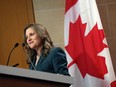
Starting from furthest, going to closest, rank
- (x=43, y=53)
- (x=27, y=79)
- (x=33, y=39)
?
(x=33, y=39) → (x=43, y=53) → (x=27, y=79)

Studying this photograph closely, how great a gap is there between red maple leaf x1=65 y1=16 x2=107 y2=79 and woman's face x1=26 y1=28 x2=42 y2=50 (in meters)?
0.29

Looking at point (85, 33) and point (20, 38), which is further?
point (20, 38)

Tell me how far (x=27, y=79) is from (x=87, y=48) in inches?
57.7

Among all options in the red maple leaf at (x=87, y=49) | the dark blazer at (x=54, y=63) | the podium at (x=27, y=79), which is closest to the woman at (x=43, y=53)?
the dark blazer at (x=54, y=63)

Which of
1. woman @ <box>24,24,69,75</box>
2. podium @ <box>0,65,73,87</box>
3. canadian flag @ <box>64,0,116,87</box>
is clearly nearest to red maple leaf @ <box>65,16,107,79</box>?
canadian flag @ <box>64,0,116,87</box>

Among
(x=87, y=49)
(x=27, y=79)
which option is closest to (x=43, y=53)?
(x=87, y=49)

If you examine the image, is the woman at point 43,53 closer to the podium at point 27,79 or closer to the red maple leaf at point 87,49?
the red maple leaf at point 87,49

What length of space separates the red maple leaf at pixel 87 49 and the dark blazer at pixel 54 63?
0.79 feet

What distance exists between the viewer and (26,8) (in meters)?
3.23

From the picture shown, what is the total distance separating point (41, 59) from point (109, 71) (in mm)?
558

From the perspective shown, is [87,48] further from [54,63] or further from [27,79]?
[27,79]

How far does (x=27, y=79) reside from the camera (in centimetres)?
81

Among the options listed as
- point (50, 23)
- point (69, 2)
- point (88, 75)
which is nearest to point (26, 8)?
point (50, 23)

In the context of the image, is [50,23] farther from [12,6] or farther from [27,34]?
[27,34]
